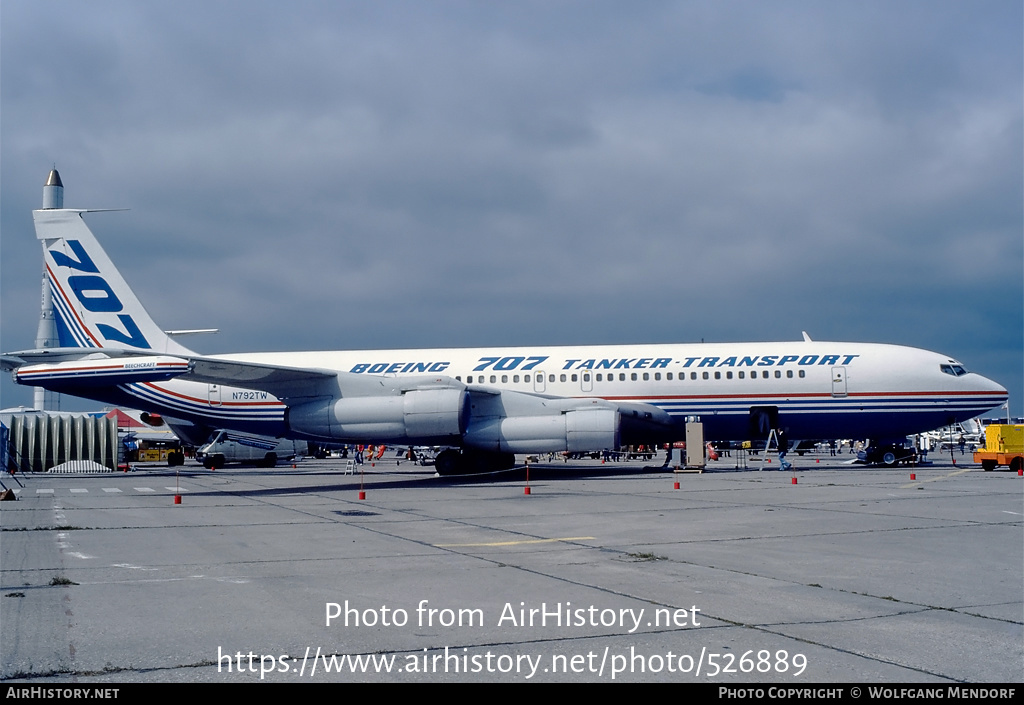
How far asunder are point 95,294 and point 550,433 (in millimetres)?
14760

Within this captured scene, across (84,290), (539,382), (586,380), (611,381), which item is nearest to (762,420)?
(611,381)

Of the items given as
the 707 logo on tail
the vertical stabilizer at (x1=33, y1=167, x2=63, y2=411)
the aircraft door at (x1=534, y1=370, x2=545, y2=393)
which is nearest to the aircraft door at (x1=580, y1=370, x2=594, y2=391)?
the aircraft door at (x1=534, y1=370, x2=545, y2=393)

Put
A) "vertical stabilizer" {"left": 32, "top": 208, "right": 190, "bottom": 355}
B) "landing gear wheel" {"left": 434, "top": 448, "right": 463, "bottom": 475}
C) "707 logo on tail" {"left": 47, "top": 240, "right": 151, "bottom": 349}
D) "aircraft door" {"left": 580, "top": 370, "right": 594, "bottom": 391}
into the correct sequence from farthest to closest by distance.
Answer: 1. "aircraft door" {"left": 580, "top": 370, "right": 594, "bottom": 391}
2. "707 logo on tail" {"left": 47, "top": 240, "right": 151, "bottom": 349}
3. "vertical stabilizer" {"left": 32, "top": 208, "right": 190, "bottom": 355}
4. "landing gear wheel" {"left": 434, "top": 448, "right": 463, "bottom": 475}

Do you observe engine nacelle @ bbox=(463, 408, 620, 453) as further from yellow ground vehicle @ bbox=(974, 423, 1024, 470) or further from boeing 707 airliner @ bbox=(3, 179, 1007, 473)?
yellow ground vehicle @ bbox=(974, 423, 1024, 470)

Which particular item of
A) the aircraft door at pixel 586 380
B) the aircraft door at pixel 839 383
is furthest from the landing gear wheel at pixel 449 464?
the aircraft door at pixel 839 383

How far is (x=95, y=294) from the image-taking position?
1000 inches

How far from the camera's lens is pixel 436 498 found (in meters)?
17.4

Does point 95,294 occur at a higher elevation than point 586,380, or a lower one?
higher

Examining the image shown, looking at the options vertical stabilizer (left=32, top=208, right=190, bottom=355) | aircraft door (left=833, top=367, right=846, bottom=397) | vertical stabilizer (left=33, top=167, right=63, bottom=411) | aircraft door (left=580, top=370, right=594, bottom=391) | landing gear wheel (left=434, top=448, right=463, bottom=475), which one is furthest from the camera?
vertical stabilizer (left=33, top=167, right=63, bottom=411)

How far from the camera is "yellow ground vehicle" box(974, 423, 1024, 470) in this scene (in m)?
25.3

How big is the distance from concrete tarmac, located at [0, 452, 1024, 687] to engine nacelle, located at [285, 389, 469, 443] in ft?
22.8

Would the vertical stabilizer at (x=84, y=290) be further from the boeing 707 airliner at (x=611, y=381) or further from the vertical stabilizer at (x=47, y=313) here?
the vertical stabilizer at (x=47, y=313)

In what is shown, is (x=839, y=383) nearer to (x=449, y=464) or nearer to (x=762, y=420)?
(x=762, y=420)
